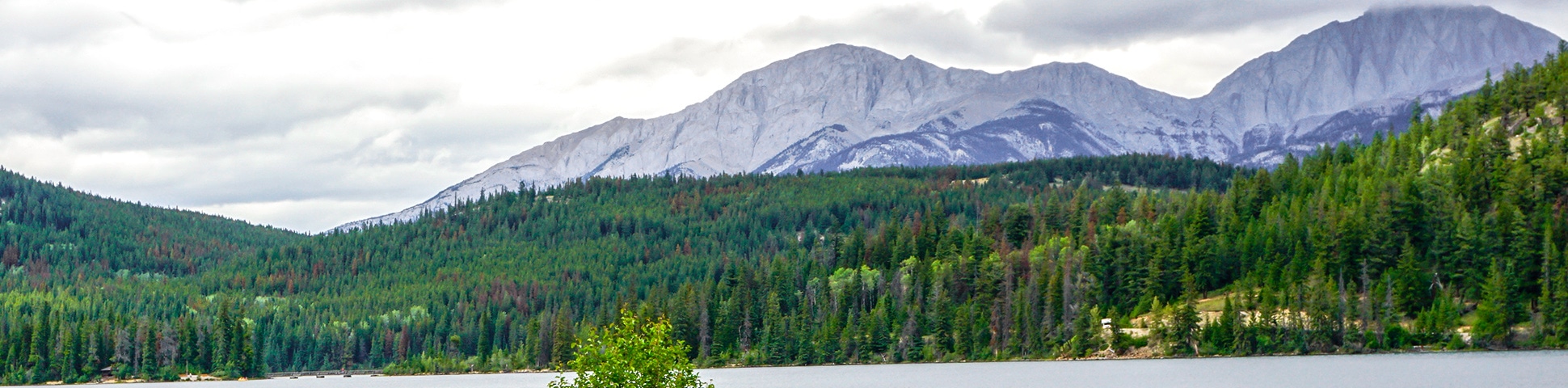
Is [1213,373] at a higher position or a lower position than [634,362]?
lower

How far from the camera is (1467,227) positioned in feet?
501

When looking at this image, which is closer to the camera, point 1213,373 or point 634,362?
point 634,362

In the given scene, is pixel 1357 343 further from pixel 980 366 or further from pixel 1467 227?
pixel 980 366

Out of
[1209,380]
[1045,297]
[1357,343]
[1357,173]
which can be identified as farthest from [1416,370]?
[1357,173]

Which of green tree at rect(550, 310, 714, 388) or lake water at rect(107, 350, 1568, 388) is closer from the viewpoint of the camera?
green tree at rect(550, 310, 714, 388)

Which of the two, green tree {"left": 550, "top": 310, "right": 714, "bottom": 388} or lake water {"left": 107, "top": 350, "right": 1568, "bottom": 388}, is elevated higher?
green tree {"left": 550, "top": 310, "right": 714, "bottom": 388}

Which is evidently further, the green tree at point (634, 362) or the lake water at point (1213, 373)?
the lake water at point (1213, 373)

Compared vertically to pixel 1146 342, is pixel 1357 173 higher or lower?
higher

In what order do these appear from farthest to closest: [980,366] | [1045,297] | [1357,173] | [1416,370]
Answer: [1357,173] → [1045,297] → [980,366] → [1416,370]

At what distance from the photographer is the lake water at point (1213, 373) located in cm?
10275

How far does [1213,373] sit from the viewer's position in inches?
4801

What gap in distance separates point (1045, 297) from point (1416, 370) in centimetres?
6846

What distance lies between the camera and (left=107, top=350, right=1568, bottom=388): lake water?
103 meters

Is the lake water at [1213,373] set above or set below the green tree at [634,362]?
below
